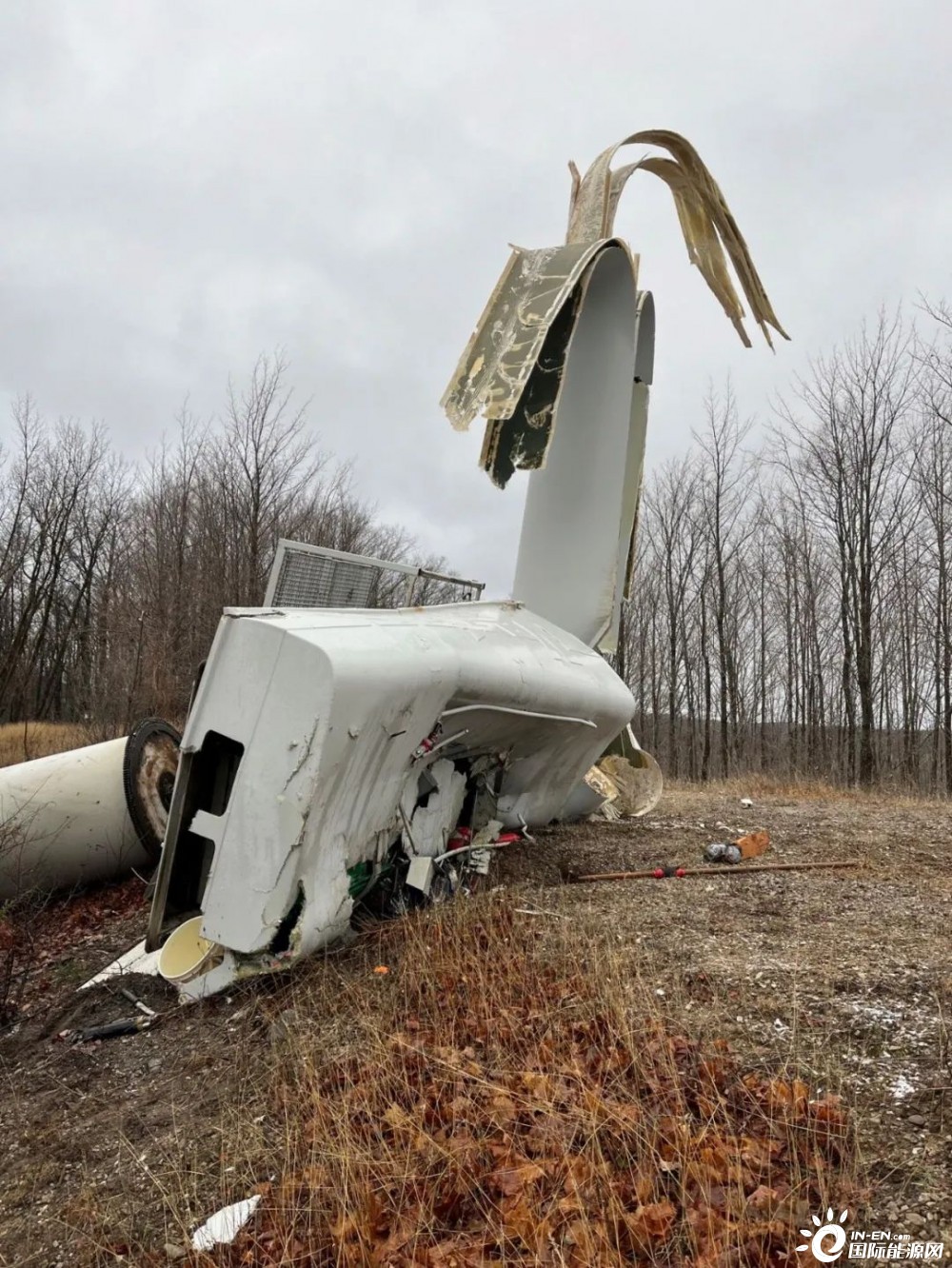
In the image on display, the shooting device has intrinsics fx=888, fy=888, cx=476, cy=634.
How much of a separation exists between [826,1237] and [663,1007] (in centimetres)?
138

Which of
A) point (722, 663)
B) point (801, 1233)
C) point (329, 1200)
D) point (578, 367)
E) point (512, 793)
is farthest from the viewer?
point (722, 663)

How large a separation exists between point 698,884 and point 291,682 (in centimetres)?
322

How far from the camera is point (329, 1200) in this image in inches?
102

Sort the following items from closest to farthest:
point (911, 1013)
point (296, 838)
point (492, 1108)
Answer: point (492, 1108) < point (911, 1013) < point (296, 838)

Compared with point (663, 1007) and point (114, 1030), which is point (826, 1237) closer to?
point (663, 1007)

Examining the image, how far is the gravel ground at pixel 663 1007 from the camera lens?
265 centimetres

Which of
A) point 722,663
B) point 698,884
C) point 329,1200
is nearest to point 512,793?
point 698,884

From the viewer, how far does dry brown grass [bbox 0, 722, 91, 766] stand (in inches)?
666

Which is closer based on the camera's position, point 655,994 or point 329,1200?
point 329,1200

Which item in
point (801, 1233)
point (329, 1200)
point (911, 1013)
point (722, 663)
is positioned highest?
point (722, 663)

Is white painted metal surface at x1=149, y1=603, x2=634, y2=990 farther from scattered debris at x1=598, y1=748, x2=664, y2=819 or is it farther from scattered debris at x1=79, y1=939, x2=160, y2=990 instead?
scattered debris at x1=598, y1=748, x2=664, y2=819

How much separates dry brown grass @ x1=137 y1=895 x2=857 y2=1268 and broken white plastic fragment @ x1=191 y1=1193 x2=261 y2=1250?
4cm

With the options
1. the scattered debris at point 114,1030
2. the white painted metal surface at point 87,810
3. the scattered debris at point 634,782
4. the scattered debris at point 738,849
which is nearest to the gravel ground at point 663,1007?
the scattered debris at point 114,1030

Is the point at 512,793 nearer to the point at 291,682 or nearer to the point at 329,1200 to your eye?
the point at 291,682
